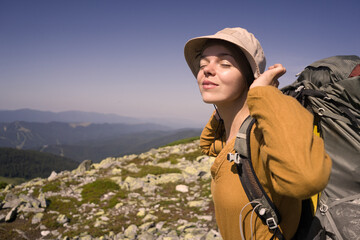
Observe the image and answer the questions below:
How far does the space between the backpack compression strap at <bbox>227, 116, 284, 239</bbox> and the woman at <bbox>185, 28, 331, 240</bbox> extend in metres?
0.05

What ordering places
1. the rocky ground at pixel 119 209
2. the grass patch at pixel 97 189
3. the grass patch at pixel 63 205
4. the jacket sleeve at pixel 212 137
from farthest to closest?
the grass patch at pixel 97 189
the grass patch at pixel 63 205
the rocky ground at pixel 119 209
the jacket sleeve at pixel 212 137

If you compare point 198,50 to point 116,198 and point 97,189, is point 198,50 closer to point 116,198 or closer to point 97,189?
point 116,198

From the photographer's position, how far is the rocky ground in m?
8.06

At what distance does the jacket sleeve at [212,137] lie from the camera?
3.54m

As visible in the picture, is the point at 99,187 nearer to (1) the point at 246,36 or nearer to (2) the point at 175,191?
(2) the point at 175,191

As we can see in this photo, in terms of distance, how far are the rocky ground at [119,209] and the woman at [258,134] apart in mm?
5343

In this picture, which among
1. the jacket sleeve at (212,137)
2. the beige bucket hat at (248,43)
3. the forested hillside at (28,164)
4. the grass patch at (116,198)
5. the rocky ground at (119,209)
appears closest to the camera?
the beige bucket hat at (248,43)

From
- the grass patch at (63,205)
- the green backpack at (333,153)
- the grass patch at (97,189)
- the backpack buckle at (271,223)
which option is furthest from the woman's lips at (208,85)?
the grass patch at (97,189)

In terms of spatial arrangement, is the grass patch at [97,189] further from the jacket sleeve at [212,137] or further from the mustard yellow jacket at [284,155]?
the mustard yellow jacket at [284,155]

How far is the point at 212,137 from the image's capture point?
3.66 metres

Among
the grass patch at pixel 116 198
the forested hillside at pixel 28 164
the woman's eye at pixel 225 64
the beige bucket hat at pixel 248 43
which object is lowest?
the forested hillside at pixel 28 164

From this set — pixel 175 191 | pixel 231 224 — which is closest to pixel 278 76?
pixel 231 224

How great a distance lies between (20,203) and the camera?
36.2 feet

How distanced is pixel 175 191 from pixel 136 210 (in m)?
2.88
